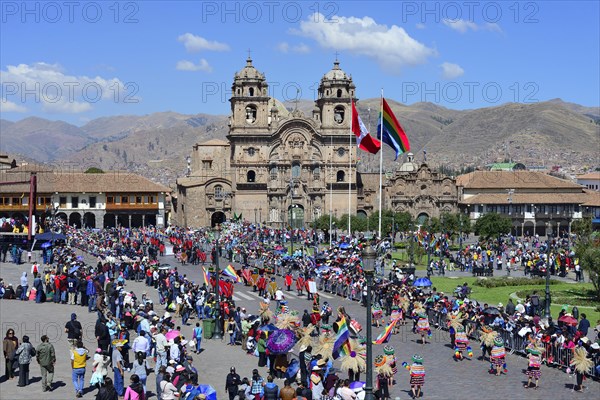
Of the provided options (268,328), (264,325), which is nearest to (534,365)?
(268,328)

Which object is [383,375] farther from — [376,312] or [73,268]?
[73,268]

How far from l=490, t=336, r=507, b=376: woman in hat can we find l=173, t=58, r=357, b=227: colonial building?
65.2 metres

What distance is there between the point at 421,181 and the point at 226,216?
71.0 ft

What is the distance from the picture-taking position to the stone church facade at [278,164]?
87688mm

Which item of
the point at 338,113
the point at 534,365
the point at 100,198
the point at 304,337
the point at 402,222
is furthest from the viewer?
the point at 338,113

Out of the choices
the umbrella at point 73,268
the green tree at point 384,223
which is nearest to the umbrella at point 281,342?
the umbrella at point 73,268

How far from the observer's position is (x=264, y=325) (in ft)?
81.5

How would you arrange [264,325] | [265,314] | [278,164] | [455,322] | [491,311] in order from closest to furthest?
[264,325] → [455,322] → [491,311] → [265,314] → [278,164]

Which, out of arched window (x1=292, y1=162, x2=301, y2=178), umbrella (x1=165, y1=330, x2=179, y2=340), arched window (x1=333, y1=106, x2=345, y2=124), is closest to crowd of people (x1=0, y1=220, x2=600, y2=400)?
umbrella (x1=165, y1=330, x2=179, y2=340)

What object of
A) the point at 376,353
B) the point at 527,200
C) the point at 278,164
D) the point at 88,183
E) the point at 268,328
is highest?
the point at 278,164

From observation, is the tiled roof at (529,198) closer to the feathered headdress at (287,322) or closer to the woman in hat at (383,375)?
the feathered headdress at (287,322)

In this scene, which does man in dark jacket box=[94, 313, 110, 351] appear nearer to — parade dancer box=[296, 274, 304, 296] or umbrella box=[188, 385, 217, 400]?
umbrella box=[188, 385, 217, 400]

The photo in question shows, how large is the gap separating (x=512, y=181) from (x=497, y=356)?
71465 mm

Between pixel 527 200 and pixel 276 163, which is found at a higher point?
pixel 276 163
